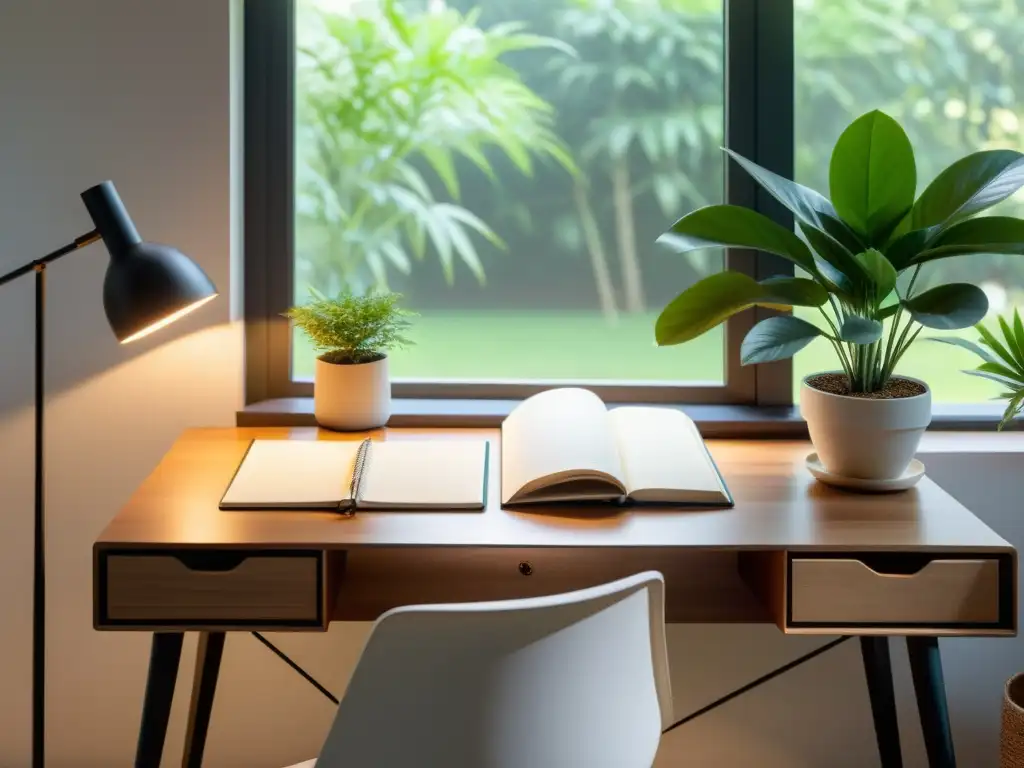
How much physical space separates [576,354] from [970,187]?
78cm

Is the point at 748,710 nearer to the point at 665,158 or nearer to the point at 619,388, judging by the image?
the point at 619,388

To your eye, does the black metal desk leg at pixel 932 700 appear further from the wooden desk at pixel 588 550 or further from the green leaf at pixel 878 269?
the green leaf at pixel 878 269

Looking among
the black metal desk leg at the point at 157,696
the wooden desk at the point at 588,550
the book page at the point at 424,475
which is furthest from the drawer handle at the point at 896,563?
the black metal desk leg at the point at 157,696

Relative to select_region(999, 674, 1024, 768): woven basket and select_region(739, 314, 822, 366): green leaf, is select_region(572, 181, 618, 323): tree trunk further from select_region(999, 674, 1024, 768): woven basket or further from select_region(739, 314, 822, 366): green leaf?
select_region(999, 674, 1024, 768): woven basket

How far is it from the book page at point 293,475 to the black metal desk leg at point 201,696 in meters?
0.31

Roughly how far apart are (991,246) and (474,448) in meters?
0.77

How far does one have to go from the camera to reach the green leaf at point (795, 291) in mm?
1756

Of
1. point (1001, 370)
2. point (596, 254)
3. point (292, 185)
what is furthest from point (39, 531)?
point (1001, 370)

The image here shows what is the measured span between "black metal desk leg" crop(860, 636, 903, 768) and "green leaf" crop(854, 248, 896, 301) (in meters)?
0.55

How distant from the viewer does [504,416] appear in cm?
212

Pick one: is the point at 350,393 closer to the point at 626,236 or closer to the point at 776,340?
the point at 626,236

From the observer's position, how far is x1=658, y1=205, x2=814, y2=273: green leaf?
175cm

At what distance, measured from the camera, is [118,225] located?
1566mm

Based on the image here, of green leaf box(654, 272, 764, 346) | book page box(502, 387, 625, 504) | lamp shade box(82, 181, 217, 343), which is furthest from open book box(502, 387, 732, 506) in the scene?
lamp shade box(82, 181, 217, 343)
